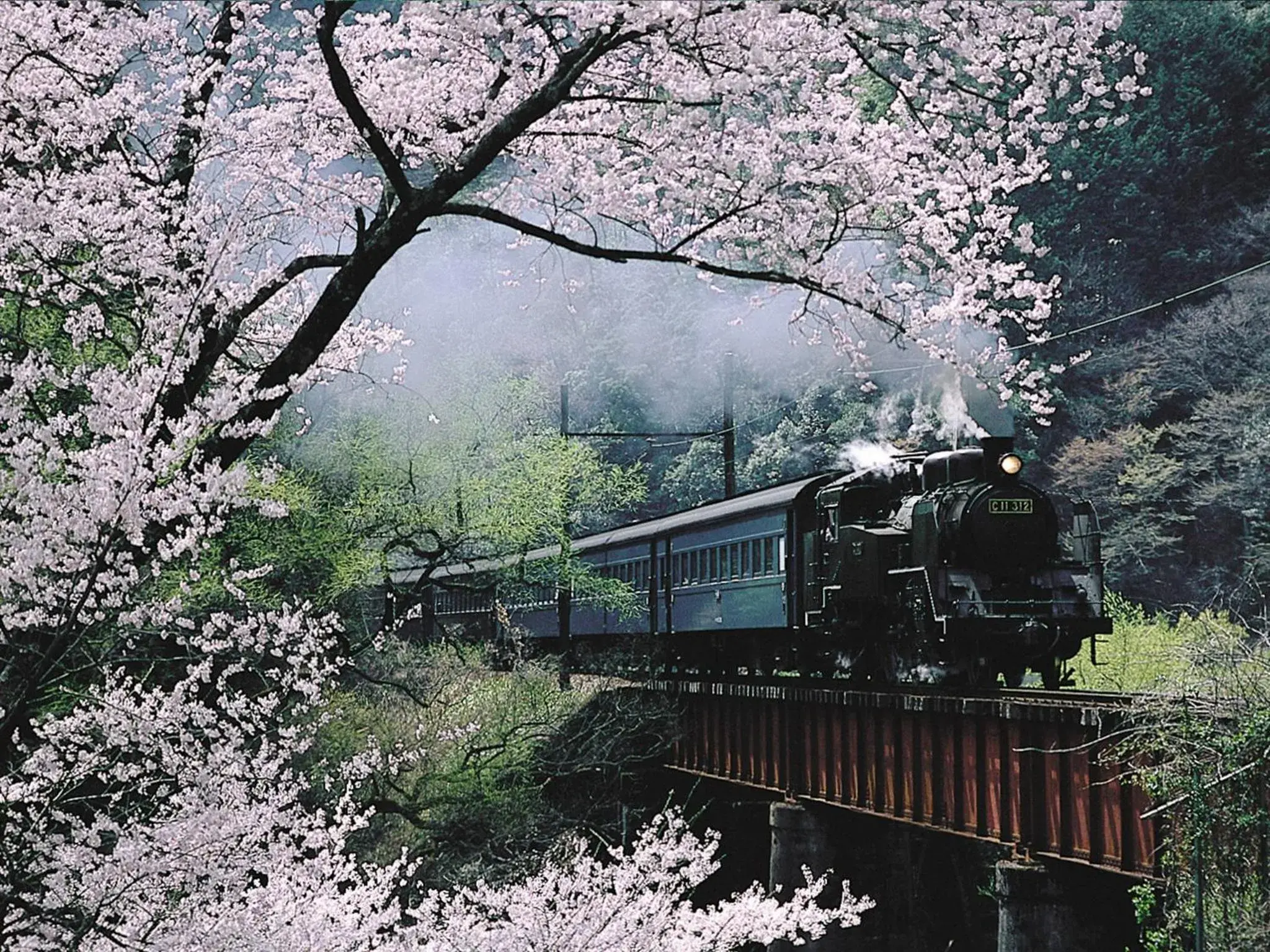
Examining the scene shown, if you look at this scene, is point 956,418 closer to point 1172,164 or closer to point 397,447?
point 397,447

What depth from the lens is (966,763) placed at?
1191cm

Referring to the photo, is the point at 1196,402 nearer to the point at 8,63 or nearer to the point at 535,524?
the point at 535,524

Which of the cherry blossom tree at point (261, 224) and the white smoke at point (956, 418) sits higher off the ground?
the white smoke at point (956, 418)

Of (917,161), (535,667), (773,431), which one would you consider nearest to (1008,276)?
(917,161)

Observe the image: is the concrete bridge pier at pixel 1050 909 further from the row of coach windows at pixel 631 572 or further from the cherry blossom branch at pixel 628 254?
the row of coach windows at pixel 631 572

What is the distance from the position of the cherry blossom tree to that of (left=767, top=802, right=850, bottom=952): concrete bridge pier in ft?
17.9

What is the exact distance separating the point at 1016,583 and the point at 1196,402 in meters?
18.8

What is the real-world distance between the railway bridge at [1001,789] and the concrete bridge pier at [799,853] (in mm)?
18

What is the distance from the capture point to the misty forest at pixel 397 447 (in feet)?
20.5

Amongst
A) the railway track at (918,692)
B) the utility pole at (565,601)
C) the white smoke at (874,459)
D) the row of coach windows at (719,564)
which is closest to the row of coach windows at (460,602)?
the utility pole at (565,601)

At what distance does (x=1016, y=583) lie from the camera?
13.5 metres

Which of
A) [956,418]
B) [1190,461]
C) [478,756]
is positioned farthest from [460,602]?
[1190,461]

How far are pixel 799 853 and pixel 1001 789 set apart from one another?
17.1 ft

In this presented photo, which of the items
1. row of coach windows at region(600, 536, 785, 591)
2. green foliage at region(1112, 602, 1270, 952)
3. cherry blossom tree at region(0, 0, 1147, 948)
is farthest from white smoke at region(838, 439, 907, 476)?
green foliage at region(1112, 602, 1270, 952)
